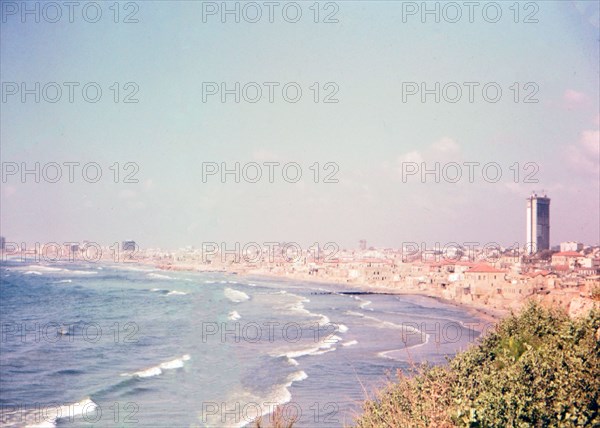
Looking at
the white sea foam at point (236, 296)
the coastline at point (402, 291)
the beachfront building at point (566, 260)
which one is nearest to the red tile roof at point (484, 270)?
the coastline at point (402, 291)

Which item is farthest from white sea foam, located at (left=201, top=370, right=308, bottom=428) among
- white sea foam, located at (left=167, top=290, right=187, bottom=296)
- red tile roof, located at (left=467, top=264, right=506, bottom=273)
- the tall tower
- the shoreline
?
the tall tower

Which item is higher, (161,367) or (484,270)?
(484,270)

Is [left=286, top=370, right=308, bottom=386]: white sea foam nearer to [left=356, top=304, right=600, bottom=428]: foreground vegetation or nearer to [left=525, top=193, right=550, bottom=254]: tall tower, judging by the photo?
[left=356, top=304, right=600, bottom=428]: foreground vegetation

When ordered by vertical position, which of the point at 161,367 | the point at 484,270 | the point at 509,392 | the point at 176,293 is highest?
the point at 509,392

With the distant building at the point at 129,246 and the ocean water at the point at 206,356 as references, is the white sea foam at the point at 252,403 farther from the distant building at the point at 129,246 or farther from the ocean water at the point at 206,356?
the distant building at the point at 129,246

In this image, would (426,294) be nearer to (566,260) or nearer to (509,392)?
(566,260)

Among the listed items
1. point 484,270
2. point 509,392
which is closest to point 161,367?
point 509,392
